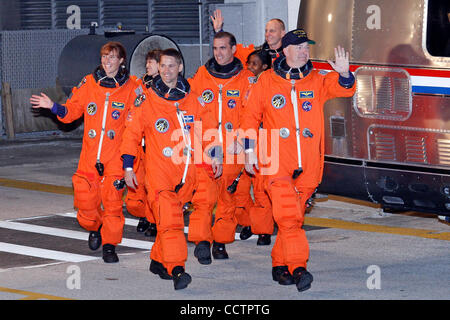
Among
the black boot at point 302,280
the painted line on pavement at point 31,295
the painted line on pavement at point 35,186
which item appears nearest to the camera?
the painted line on pavement at point 31,295

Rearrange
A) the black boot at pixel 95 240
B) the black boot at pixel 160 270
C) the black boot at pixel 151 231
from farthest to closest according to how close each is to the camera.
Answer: the black boot at pixel 151 231 → the black boot at pixel 95 240 → the black boot at pixel 160 270

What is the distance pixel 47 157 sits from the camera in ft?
→ 56.7

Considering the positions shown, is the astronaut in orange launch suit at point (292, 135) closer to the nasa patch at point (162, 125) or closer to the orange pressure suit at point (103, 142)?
the nasa patch at point (162, 125)

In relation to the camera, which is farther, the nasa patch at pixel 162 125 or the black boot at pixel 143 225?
the black boot at pixel 143 225

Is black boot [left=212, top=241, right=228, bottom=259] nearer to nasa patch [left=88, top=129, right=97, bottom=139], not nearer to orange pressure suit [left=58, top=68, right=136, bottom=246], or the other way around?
orange pressure suit [left=58, top=68, right=136, bottom=246]

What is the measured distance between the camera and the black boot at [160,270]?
8.95 meters

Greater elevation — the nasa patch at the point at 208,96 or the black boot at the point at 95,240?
the nasa patch at the point at 208,96

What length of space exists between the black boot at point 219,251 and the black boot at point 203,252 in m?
0.30

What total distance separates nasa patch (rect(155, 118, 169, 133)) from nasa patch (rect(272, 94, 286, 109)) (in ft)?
3.05

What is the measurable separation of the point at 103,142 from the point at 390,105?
2.71 m

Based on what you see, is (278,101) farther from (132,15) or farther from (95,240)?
(132,15)

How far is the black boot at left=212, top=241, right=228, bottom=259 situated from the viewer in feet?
32.4

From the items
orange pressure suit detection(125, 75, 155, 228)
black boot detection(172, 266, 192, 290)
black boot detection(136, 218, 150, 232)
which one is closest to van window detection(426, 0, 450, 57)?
black boot detection(172, 266, 192, 290)

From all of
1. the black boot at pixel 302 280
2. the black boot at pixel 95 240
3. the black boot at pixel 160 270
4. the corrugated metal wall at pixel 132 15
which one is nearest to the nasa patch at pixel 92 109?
the black boot at pixel 95 240
